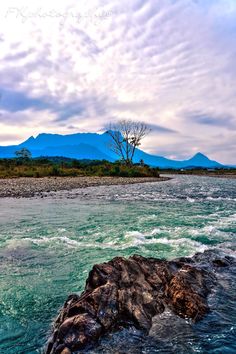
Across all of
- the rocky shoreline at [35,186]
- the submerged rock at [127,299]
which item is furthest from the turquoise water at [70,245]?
the rocky shoreline at [35,186]

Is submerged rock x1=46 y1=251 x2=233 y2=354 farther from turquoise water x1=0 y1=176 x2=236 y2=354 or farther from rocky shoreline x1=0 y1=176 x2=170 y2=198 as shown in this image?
rocky shoreline x1=0 y1=176 x2=170 y2=198

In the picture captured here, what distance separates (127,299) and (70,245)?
693 cm

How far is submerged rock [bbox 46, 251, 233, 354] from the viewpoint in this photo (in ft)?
17.5

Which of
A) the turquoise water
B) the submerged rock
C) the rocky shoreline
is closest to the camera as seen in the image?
the submerged rock

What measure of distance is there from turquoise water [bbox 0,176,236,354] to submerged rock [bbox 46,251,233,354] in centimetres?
39

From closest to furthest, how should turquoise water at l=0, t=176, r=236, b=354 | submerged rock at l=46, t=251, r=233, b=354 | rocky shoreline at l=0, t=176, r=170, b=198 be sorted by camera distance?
submerged rock at l=46, t=251, r=233, b=354 → turquoise water at l=0, t=176, r=236, b=354 → rocky shoreline at l=0, t=176, r=170, b=198

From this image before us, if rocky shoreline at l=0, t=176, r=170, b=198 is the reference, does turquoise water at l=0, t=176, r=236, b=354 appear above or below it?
below

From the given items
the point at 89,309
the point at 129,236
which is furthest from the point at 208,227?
the point at 89,309

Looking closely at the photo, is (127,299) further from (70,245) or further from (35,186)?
(35,186)

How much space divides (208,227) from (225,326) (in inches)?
417

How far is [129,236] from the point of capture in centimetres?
1430

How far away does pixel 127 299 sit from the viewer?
630 centimetres

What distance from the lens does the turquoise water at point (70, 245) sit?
6.45m

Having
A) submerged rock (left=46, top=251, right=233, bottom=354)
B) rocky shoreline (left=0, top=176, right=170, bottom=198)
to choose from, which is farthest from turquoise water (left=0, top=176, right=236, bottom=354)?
rocky shoreline (left=0, top=176, right=170, bottom=198)
